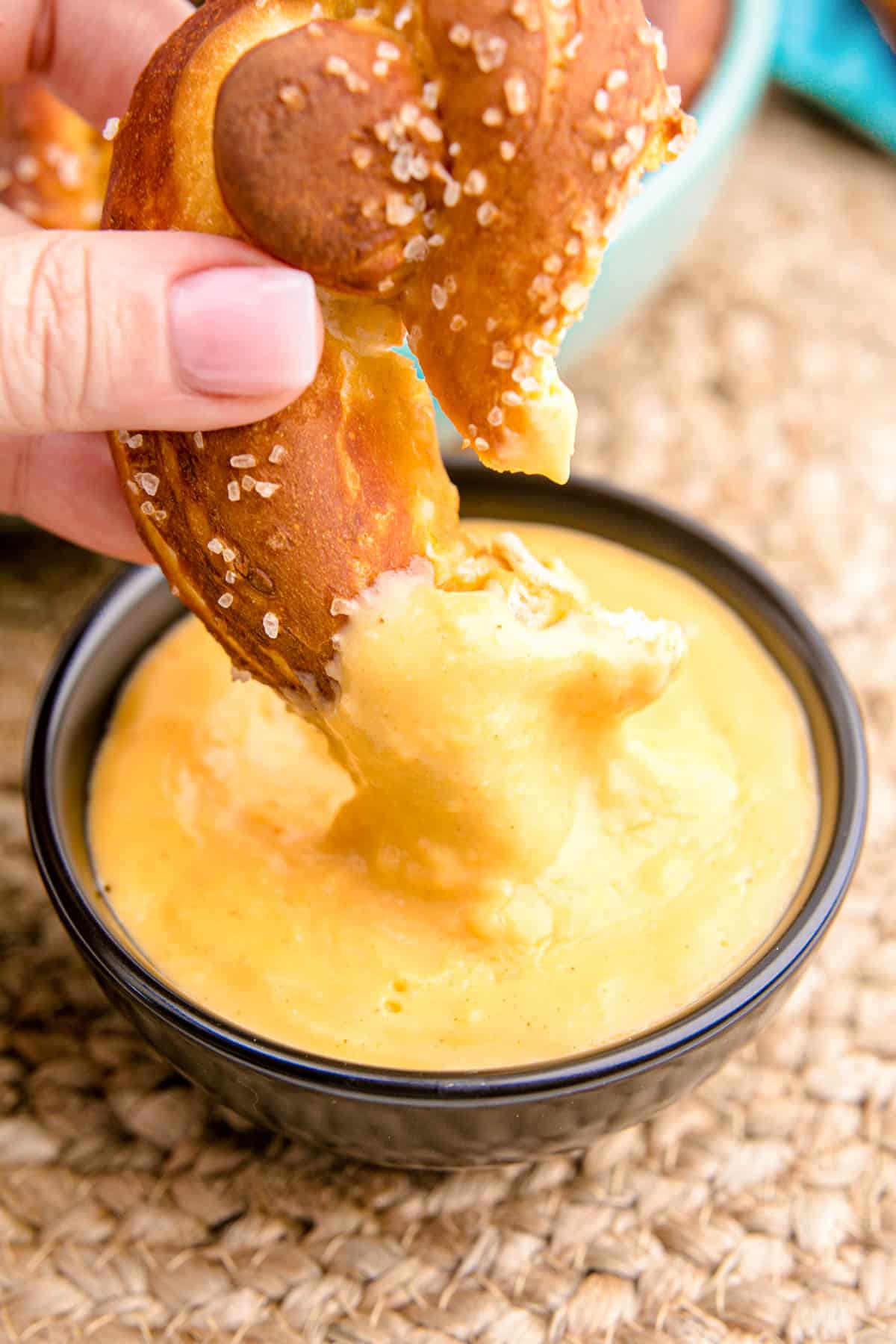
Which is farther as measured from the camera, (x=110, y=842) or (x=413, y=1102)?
(x=110, y=842)

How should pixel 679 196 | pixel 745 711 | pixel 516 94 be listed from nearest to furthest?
pixel 516 94, pixel 745 711, pixel 679 196

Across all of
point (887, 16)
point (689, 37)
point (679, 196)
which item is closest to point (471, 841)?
point (679, 196)

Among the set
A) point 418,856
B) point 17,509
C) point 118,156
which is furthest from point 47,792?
point 118,156

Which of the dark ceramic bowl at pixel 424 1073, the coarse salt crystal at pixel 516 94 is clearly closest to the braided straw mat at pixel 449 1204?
the dark ceramic bowl at pixel 424 1073

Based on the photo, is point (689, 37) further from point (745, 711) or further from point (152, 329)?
point (152, 329)

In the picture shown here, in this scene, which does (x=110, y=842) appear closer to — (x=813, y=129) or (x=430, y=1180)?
(x=430, y=1180)

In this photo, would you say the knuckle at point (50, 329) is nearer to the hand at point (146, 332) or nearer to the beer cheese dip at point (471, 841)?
the hand at point (146, 332)

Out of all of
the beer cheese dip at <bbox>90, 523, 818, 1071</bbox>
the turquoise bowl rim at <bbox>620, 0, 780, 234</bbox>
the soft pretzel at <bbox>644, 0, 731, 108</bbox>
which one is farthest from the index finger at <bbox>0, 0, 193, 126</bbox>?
the soft pretzel at <bbox>644, 0, 731, 108</bbox>

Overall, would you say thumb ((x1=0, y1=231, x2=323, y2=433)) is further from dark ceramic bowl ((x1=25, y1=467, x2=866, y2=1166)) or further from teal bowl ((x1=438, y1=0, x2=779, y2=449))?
teal bowl ((x1=438, y1=0, x2=779, y2=449))
